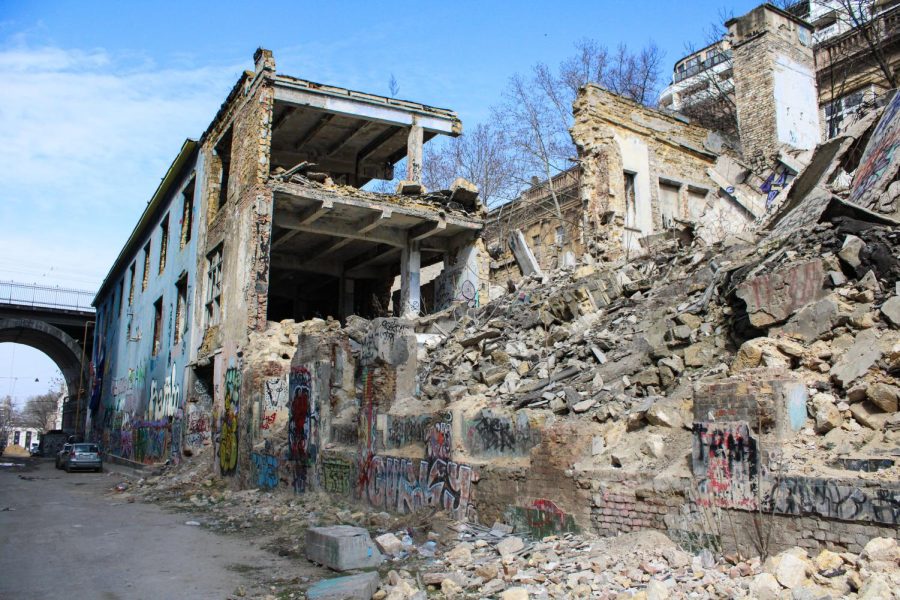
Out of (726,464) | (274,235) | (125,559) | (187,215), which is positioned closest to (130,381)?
(187,215)

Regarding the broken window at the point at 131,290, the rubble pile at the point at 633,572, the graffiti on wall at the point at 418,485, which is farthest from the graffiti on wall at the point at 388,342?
the broken window at the point at 131,290

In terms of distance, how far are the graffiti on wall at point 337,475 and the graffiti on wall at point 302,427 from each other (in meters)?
0.45

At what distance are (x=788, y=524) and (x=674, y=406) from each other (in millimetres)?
2261

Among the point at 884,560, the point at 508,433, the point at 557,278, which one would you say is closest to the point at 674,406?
the point at 508,433

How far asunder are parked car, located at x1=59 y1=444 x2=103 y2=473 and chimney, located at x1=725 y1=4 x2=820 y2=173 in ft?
77.8

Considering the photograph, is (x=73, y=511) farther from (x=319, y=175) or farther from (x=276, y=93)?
(x=276, y=93)

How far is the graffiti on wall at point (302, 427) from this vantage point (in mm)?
12648

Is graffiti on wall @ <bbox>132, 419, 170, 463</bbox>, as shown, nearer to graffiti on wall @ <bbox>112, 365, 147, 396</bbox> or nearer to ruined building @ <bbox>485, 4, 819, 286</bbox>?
graffiti on wall @ <bbox>112, 365, 147, 396</bbox>

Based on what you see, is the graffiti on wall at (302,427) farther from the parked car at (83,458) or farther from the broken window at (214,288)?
the parked car at (83,458)

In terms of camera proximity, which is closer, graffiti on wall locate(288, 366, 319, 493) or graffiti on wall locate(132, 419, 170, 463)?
graffiti on wall locate(288, 366, 319, 493)

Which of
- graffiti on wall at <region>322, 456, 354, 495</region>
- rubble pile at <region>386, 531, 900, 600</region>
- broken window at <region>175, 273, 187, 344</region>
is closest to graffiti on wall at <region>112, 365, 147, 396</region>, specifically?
broken window at <region>175, 273, 187, 344</region>

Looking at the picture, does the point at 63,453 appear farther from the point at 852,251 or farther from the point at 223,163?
the point at 852,251

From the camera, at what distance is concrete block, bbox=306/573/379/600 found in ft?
20.0

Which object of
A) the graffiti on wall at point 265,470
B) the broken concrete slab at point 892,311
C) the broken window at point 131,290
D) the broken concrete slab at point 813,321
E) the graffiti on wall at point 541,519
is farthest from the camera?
the broken window at point 131,290
